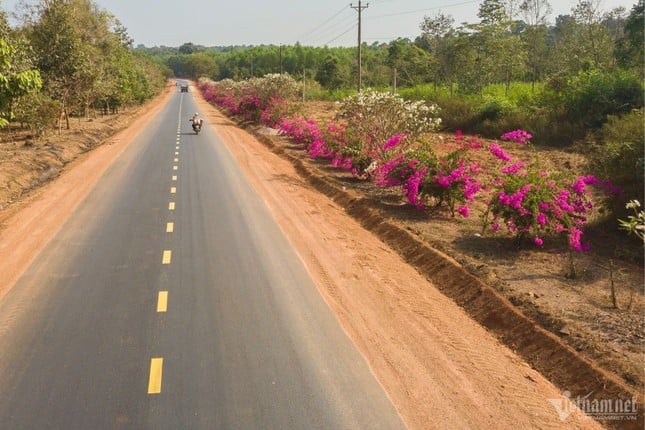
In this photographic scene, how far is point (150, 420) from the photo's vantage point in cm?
535

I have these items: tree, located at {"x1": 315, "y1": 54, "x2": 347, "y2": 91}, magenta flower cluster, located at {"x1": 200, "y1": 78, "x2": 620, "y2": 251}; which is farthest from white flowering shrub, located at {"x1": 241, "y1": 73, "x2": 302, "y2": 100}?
tree, located at {"x1": 315, "y1": 54, "x2": 347, "y2": 91}

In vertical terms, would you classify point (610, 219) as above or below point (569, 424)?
above

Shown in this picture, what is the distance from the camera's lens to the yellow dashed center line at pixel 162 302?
788 cm

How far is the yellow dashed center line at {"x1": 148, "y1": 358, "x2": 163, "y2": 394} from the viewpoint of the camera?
5.85m

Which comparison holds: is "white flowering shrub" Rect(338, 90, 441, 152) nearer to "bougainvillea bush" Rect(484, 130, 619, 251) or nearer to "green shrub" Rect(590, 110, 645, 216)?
"green shrub" Rect(590, 110, 645, 216)

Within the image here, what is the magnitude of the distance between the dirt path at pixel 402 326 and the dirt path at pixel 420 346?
0.5 inches

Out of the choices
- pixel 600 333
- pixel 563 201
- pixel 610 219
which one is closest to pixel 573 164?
pixel 610 219

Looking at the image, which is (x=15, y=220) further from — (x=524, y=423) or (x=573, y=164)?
(x=573, y=164)

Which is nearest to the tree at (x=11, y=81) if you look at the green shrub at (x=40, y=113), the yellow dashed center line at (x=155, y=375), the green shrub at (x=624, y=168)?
the yellow dashed center line at (x=155, y=375)

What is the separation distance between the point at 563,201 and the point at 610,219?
1788 mm

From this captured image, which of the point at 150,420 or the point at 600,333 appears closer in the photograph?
the point at 150,420

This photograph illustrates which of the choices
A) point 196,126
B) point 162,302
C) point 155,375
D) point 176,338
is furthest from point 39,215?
point 196,126

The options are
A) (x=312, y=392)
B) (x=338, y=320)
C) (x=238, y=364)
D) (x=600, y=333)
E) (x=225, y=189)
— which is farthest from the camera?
(x=225, y=189)

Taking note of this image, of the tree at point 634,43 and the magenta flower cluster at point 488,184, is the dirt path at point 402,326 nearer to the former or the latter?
the magenta flower cluster at point 488,184
